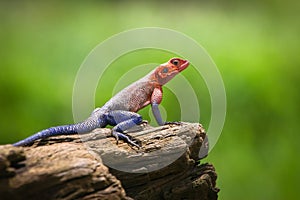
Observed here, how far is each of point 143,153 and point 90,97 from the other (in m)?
0.57

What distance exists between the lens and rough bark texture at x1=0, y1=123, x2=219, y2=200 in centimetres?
201

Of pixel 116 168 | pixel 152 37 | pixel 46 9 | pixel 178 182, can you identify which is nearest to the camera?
pixel 116 168

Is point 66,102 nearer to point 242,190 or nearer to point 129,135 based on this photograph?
point 129,135

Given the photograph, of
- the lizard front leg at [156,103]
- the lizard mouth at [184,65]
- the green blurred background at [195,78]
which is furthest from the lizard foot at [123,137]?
the lizard mouth at [184,65]

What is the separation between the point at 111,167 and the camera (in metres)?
2.38

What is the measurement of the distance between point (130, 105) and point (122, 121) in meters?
0.24

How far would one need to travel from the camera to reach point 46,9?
3355 millimetres

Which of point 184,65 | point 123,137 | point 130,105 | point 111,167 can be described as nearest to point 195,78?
point 184,65

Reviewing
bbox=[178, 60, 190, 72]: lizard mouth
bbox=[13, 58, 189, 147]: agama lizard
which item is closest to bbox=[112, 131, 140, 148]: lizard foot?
bbox=[13, 58, 189, 147]: agama lizard

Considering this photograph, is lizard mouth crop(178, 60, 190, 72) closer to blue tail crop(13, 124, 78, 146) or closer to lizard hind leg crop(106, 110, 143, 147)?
lizard hind leg crop(106, 110, 143, 147)

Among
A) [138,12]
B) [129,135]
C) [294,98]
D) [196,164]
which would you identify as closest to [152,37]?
[138,12]

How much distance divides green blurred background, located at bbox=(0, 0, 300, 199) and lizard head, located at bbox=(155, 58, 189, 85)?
0.29 ft

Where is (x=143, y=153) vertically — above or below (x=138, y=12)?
below

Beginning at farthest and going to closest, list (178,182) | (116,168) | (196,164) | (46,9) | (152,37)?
(46,9) < (152,37) < (196,164) < (178,182) < (116,168)
